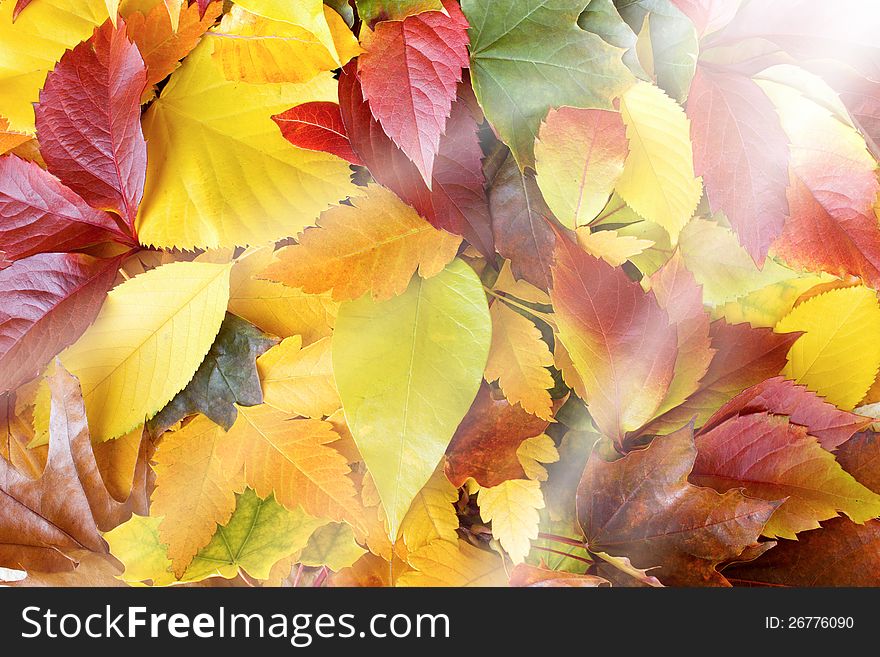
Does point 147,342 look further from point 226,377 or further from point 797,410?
point 797,410

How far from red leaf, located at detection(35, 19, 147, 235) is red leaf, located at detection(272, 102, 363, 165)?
0.06 meters

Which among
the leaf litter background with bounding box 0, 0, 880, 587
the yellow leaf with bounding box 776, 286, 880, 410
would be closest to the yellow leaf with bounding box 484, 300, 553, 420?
the leaf litter background with bounding box 0, 0, 880, 587

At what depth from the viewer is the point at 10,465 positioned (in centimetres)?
30

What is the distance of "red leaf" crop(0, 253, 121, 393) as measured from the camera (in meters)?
0.27

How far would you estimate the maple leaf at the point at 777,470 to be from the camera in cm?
29

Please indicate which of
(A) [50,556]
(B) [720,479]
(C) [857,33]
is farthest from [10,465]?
(C) [857,33]

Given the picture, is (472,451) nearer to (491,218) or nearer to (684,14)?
(491,218)

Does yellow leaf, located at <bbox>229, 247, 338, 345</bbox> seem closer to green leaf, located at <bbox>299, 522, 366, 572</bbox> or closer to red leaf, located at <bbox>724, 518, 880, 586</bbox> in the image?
green leaf, located at <bbox>299, 522, 366, 572</bbox>

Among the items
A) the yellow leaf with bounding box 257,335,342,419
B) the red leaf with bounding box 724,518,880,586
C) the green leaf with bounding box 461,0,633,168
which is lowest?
the red leaf with bounding box 724,518,880,586

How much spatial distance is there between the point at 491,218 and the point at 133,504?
204 millimetres

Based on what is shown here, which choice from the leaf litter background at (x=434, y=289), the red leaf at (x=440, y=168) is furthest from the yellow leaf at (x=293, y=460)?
the red leaf at (x=440, y=168)

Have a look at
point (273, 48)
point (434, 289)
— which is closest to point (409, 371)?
point (434, 289)

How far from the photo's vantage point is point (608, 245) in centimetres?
28

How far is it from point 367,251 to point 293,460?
10cm
